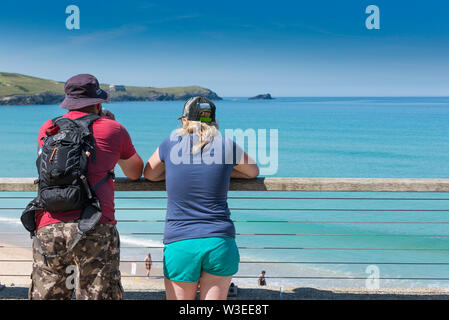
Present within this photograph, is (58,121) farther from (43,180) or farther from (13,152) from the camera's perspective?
(13,152)

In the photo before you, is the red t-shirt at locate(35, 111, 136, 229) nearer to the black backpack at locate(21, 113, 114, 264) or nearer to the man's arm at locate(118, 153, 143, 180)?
the black backpack at locate(21, 113, 114, 264)

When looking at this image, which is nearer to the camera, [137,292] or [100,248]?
[100,248]

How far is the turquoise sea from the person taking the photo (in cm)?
1505

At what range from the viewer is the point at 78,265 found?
91.2 inches

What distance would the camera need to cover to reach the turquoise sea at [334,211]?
15047mm

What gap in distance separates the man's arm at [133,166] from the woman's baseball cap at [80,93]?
1.37ft

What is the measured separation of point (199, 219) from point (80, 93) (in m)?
1.01

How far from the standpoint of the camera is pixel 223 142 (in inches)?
93.8

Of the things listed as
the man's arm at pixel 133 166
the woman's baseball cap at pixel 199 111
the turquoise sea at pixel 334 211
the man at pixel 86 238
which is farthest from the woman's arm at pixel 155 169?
the turquoise sea at pixel 334 211

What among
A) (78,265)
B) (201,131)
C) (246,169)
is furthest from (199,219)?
(78,265)

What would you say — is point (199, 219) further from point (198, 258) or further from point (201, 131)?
point (201, 131)

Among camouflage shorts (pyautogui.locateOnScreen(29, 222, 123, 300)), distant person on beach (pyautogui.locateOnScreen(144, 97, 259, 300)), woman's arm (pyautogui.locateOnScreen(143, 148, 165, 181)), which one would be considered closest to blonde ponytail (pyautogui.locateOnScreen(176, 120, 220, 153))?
distant person on beach (pyautogui.locateOnScreen(144, 97, 259, 300))
